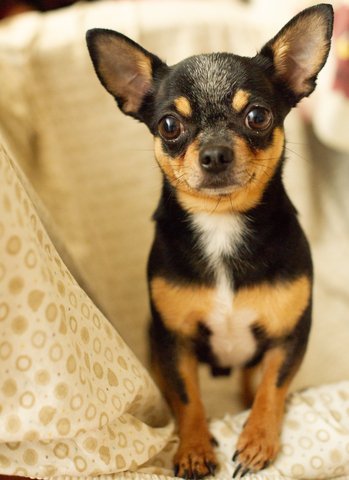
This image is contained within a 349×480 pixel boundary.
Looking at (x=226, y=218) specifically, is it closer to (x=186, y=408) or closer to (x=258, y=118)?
(x=258, y=118)

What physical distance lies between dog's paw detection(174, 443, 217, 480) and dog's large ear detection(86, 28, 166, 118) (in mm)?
783

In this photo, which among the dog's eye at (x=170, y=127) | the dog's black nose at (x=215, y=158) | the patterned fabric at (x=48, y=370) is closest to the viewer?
the patterned fabric at (x=48, y=370)

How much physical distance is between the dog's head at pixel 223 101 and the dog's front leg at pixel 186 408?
1.22 feet

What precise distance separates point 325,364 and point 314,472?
2.21 feet

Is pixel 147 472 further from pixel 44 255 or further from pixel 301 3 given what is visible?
pixel 301 3

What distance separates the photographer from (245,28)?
2.11 meters

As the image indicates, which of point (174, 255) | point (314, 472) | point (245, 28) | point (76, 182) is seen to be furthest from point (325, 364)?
point (245, 28)

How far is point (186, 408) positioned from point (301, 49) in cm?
86

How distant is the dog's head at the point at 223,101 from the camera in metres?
1.23

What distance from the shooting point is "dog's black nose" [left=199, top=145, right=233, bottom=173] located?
1.18 metres

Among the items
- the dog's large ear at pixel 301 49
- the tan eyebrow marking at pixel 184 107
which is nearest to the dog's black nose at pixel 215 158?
the tan eyebrow marking at pixel 184 107

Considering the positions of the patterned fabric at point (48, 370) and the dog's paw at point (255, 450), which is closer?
the patterned fabric at point (48, 370)

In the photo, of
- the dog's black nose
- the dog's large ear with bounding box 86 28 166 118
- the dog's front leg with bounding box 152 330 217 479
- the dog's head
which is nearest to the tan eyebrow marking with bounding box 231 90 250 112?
the dog's head

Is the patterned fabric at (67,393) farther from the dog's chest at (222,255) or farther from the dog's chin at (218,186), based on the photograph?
the dog's chin at (218,186)
